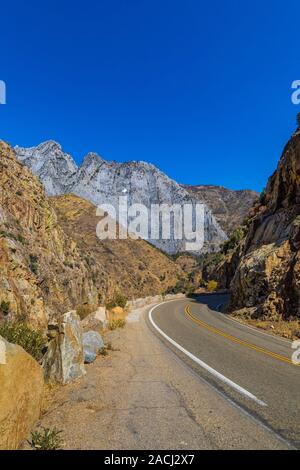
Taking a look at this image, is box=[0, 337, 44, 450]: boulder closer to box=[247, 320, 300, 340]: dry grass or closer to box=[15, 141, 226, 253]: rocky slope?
box=[247, 320, 300, 340]: dry grass

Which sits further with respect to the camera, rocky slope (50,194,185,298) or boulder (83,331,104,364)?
rocky slope (50,194,185,298)

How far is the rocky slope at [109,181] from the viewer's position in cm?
14162

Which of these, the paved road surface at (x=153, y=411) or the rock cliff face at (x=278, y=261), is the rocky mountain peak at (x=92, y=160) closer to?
the rock cliff face at (x=278, y=261)

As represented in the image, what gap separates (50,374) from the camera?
808cm

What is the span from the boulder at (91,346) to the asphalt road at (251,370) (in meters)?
2.62

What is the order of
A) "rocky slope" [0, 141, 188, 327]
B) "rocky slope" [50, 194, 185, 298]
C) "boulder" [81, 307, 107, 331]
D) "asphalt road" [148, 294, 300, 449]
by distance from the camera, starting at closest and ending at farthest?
"asphalt road" [148, 294, 300, 449], "boulder" [81, 307, 107, 331], "rocky slope" [0, 141, 188, 327], "rocky slope" [50, 194, 185, 298]

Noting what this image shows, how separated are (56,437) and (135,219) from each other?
128 m

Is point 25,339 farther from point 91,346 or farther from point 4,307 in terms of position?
point 4,307

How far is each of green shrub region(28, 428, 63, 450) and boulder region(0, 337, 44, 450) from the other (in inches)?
7.5

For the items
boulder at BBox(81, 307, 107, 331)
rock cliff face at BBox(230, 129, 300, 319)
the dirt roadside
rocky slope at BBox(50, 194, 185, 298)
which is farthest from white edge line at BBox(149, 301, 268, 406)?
rocky slope at BBox(50, 194, 185, 298)

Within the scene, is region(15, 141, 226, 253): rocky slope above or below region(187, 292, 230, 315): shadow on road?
above

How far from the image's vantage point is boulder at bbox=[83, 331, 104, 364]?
10148 millimetres

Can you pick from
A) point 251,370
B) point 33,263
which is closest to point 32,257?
point 33,263

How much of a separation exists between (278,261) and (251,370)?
16.7m
